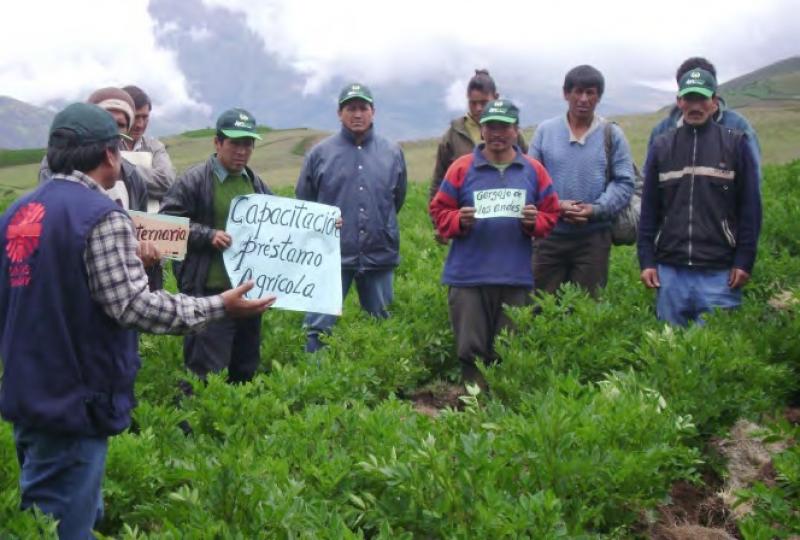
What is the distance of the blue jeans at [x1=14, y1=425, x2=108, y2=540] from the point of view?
3.17 metres

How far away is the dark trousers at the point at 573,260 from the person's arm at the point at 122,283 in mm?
3700

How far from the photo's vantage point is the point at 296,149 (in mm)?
61375

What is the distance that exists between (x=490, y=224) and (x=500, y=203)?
0.54 ft

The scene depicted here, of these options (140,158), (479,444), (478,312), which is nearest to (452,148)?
(478,312)

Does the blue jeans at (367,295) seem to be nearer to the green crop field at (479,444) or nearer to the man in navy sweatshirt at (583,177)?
the green crop field at (479,444)

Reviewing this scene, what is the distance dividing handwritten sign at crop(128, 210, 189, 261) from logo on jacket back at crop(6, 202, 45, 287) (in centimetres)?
156

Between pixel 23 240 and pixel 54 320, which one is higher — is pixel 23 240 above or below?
above

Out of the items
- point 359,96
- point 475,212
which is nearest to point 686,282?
point 475,212

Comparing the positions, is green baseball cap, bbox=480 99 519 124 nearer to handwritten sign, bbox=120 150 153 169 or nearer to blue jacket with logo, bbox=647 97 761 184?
blue jacket with logo, bbox=647 97 761 184

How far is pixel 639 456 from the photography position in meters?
3.53

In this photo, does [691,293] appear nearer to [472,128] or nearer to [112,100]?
[472,128]

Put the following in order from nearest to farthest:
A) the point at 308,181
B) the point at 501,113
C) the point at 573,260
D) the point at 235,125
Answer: the point at 235,125 → the point at 501,113 → the point at 573,260 → the point at 308,181

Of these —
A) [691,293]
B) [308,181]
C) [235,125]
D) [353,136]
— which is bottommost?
[691,293]

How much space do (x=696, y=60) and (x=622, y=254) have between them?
12.1 ft
